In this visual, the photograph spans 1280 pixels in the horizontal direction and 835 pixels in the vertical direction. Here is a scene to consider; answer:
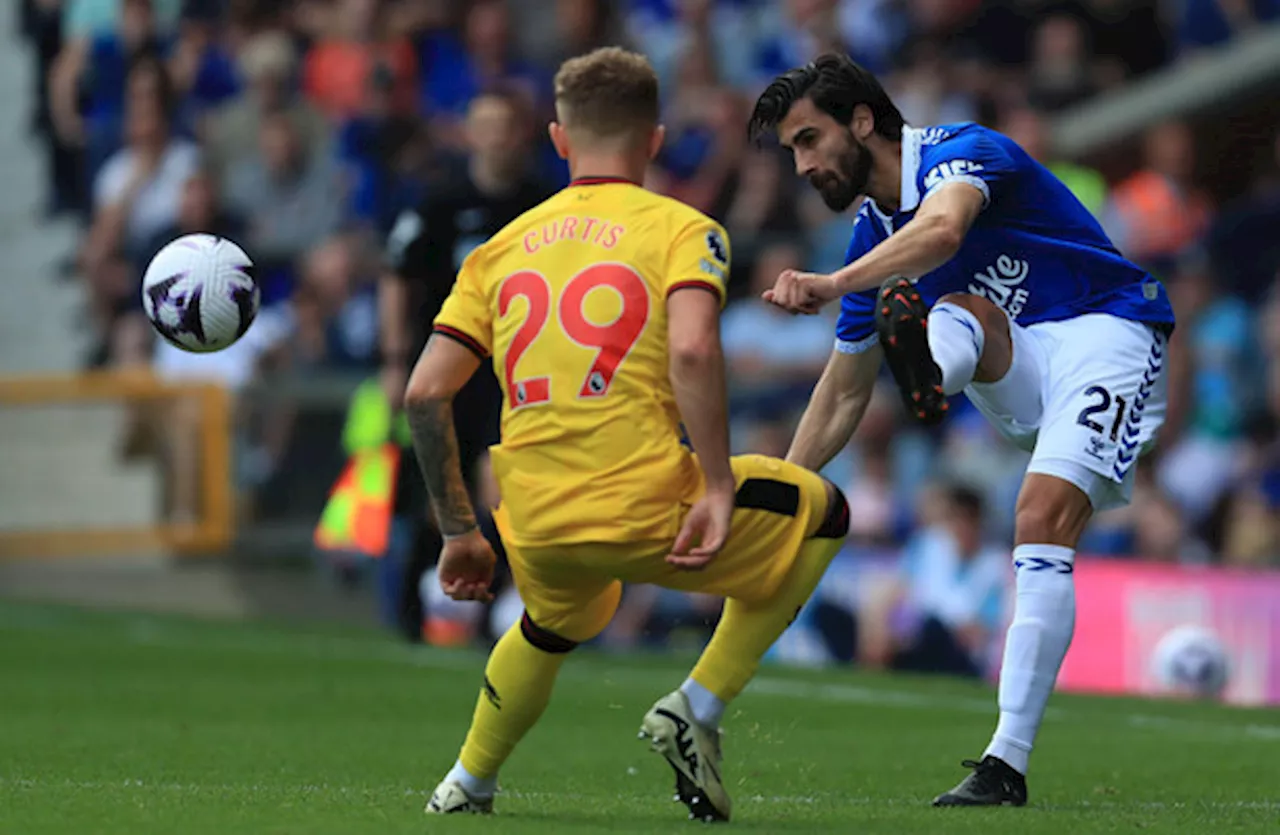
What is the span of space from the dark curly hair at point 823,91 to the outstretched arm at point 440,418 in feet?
4.90

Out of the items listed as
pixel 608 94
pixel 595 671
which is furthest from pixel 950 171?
pixel 595 671

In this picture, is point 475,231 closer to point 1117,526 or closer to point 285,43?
point 1117,526

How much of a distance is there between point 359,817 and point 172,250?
2412 mm

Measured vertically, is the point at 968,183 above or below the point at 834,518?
above

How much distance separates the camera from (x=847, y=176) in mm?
6559

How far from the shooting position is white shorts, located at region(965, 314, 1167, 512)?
21.7 feet

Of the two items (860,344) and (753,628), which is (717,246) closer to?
(753,628)

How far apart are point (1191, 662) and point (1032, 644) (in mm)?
5383

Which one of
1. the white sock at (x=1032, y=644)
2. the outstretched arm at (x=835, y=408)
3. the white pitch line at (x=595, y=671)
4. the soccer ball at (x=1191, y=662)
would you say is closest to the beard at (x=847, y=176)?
the outstretched arm at (x=835, y=408)

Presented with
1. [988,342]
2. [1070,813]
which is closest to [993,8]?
[988,342]

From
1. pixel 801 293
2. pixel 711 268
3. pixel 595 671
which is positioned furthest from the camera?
pixel 595 671

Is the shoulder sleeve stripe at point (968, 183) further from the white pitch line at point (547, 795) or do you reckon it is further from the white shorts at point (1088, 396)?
the white pitch line at point (547, 795)

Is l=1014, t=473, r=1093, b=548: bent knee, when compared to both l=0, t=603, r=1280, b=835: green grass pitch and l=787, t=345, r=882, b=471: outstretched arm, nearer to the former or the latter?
l=787, t=345, r=882, b=471: outstretched arm

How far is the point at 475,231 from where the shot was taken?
10672mm
